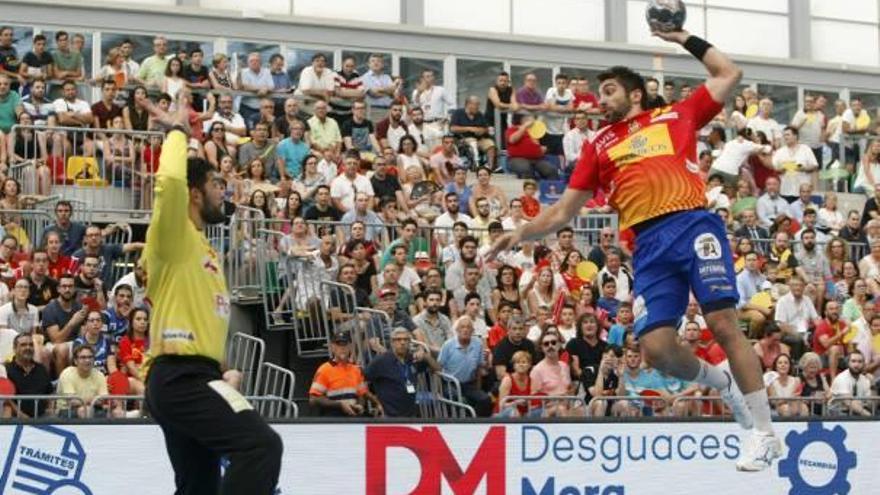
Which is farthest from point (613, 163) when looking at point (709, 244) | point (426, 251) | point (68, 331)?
point (426, 251)

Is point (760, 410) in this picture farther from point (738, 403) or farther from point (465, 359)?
point (465, 359)

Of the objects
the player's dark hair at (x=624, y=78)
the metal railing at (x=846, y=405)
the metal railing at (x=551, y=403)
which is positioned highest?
the player's dark hair at (x=624, y=78)

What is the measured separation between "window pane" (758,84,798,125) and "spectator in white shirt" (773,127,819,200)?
4.78 m

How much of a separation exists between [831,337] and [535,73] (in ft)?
33.4

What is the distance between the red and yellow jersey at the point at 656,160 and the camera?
11203 mm

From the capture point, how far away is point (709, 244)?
11141 mm

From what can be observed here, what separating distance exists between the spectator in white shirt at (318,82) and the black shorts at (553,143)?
9.59ft

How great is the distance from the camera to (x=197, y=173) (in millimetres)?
9438

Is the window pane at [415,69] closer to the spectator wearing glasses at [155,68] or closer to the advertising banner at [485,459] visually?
the spectator wearing glasses at [155,68]

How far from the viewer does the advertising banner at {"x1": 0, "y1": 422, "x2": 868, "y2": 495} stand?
1434cm

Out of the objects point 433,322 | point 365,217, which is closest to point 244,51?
point 365,217

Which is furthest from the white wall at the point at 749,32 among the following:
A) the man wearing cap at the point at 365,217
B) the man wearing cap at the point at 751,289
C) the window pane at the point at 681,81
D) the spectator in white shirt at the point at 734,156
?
the man wearing cap at the point at 365,217

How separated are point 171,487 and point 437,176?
10210mm

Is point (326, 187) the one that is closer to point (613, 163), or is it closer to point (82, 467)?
point (82, 467)
